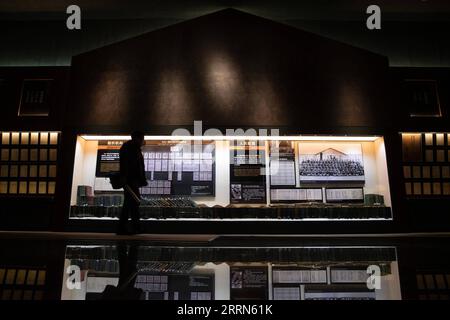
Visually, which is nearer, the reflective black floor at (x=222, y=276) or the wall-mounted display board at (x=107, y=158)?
the reflective black floor at (x=222, y=276)

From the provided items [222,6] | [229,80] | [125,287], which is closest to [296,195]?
[229,80]

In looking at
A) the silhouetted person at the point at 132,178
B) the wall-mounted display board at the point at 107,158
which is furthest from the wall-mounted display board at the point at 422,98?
the wall-mounted display board at the point at 107,158

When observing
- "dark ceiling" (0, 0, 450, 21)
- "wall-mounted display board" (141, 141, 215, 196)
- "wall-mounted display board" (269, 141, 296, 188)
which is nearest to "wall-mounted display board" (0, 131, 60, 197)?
"wall-mounted display board" (141, 141, 215, 196)

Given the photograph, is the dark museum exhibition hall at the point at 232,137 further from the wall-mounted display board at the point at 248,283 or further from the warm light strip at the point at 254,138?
the wall-mounted display board at the point at 248,283

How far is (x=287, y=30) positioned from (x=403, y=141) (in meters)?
2.54

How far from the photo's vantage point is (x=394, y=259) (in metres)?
2.16

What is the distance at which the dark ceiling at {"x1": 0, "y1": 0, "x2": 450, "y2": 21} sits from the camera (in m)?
6.13

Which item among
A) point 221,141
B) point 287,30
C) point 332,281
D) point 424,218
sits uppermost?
point 287,30

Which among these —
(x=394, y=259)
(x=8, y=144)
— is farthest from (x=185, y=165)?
(x=394, y=259)

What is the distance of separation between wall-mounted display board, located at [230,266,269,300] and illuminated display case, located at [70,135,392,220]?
2995 mm

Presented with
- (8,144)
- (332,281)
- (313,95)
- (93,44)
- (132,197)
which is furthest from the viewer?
(93,44)

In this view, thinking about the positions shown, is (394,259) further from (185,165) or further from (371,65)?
(371,65)

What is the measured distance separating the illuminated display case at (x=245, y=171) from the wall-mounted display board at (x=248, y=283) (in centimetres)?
299

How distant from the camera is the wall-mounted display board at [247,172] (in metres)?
4.86
